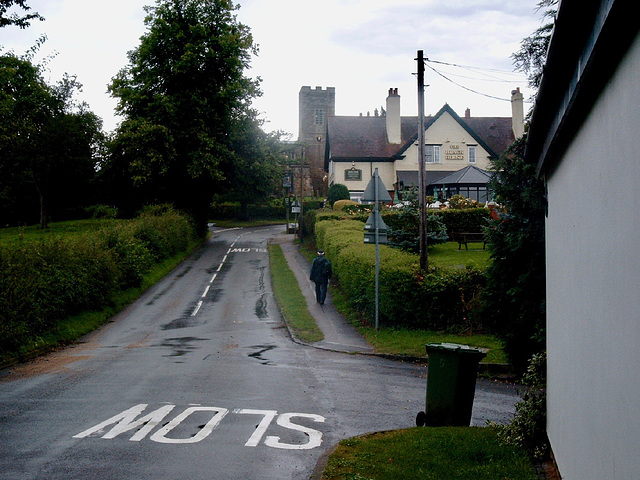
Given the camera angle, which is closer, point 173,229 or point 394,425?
point 394,425

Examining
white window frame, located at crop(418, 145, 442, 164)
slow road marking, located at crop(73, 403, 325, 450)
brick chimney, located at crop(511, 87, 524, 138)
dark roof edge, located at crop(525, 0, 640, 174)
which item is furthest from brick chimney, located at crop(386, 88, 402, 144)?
dark roof edge, located at crop(525, 0, 640, 174)

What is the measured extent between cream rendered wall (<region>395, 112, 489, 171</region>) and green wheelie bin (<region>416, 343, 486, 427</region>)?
170 ft

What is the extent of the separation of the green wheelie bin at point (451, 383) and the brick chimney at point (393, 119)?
54.4 metres

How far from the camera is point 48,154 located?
55.3m

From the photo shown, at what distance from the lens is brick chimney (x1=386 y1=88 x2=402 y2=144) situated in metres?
61.8

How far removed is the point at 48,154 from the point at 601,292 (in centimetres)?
5675

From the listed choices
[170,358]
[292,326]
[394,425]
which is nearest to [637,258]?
[394,425]

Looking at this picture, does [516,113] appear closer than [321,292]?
No

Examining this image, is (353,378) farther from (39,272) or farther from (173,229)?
(173,229)

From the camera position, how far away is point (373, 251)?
75.9 ft

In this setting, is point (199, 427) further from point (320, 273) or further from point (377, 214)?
point (320, 273)

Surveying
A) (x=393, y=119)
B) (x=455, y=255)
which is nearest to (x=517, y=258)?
(x=455, y=255)

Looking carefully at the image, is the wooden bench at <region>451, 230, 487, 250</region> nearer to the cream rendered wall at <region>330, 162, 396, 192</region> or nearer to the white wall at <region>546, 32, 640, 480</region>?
the cream rendered wall at <region>330, 162, 396, 192</region>

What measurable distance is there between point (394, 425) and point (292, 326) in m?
12.0
